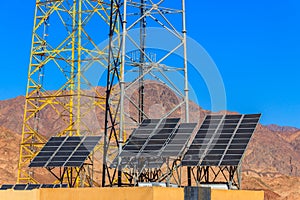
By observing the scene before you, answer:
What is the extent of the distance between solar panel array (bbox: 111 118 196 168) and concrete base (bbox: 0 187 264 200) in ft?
8.91

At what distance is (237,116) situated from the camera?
29.4 meters

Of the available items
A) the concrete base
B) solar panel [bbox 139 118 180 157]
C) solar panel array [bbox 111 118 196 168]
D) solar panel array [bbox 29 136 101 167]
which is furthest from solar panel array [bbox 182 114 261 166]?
solar panel array [bbox 29 136 101 167]

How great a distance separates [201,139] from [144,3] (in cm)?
954

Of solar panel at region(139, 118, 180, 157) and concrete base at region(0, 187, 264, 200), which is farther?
solar panel at region(139, 118, 180, 157)

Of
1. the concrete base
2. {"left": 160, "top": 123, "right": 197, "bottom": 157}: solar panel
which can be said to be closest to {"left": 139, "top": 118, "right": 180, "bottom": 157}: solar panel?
{"left": 160, "top": 123, "right": 197, "bottom": 157}: solar panel

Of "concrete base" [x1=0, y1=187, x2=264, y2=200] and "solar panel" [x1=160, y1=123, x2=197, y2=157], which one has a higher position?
"solar panel" [x1=160, y1=123, x2=197, y2=157]

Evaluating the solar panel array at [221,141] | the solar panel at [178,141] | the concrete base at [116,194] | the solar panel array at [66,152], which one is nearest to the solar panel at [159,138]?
the solar panel at [178,141]

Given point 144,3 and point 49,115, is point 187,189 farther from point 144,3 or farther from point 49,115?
point 49,115

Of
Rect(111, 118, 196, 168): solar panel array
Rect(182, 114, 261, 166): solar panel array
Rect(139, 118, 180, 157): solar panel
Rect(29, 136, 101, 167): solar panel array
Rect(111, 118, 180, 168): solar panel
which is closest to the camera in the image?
Rect(182, 114, 261, 166): solar panel array

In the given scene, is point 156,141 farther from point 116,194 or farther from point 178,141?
point 116,194

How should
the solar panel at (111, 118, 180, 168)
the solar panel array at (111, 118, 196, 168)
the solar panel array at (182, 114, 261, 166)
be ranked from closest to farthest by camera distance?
1. the solar panel array at (182, 114, 261, 166)
2. the solar panel array at (111, 118, 196, 168)
3. the solar panel at (111, 118, 180, 168)

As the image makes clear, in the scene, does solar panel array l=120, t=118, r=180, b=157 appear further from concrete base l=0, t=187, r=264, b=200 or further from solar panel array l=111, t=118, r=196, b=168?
concrete base l=0, t=187, r=264, b=200

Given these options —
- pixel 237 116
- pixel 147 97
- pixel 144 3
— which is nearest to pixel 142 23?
pixel 144 3

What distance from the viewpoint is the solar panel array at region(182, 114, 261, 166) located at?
26562mm
